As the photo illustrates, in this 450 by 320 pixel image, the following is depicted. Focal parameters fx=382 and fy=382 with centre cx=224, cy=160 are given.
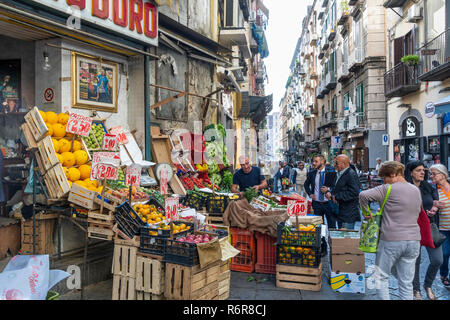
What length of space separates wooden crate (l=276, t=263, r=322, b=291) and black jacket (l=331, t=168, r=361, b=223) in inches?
58.6

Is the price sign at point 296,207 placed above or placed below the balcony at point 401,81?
below

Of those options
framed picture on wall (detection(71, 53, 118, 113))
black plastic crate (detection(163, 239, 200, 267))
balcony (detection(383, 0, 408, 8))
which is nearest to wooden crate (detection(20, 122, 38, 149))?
framed picture on wall (detection(71, 53, 118, 113))

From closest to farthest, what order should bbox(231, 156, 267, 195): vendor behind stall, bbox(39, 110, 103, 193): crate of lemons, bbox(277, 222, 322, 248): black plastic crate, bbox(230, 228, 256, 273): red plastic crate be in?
bbox(277, 222, 322, 248): black plastic crate → bbox(39, 110, 103, 193): crate of lemons → bbox(230, 228, 256, 273): red plastic crate → bbox(231, 156, 267, 195): vendor behind stall

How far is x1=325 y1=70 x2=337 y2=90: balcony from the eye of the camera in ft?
112

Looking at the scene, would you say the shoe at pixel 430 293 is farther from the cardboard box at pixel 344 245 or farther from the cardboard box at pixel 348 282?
the cardboard box at pixel 344 245

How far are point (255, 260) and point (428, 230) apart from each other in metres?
2.92

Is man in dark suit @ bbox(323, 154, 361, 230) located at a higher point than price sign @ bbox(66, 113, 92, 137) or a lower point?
lower

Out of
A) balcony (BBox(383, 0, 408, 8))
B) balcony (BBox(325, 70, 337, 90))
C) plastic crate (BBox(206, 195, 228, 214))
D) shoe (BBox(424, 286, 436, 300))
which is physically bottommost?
shoe (BBox(424, 286, 436, 300))

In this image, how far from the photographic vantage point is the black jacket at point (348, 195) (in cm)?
665

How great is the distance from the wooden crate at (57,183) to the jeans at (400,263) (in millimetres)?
4424

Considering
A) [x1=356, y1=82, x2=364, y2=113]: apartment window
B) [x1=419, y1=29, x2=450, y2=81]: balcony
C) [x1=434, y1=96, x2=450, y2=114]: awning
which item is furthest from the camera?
[x1=356, y1=82, x2=364, y2=113]: apartment window

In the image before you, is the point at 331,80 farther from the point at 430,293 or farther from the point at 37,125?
the point at 37,125

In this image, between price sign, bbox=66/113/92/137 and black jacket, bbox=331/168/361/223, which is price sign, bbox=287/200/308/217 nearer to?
black jacket, bbox=331/168/361/223

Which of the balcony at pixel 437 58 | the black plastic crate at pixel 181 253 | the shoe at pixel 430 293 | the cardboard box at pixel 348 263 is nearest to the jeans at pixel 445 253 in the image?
the shoe at pixel 430 293
